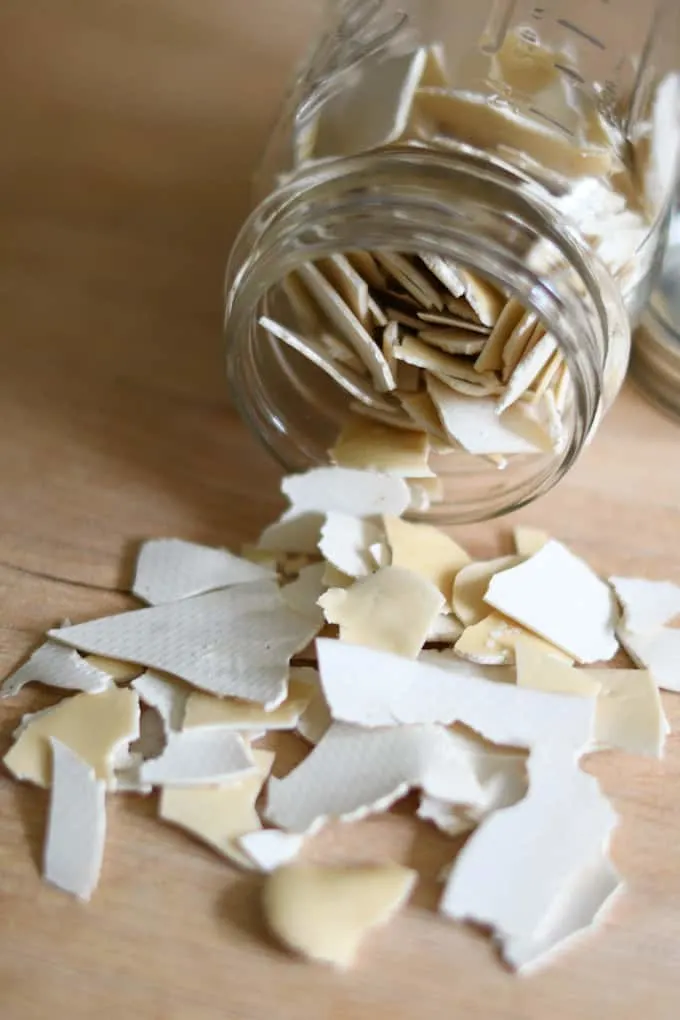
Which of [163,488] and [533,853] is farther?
[163,488]

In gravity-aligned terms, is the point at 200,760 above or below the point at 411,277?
below

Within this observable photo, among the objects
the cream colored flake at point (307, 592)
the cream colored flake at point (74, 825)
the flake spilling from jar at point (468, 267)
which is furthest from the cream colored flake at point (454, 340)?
the cream colored flake at point (74, 825)

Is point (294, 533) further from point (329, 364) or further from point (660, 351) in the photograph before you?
point (660, 351)

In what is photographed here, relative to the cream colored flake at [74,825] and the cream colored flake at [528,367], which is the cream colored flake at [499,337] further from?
the cream colored flake at [74,825]

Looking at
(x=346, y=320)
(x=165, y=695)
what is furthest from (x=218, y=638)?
(x=346, y=320)

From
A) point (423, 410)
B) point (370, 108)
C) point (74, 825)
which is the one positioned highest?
point (370, 108)

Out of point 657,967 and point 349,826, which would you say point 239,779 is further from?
point 657,967
